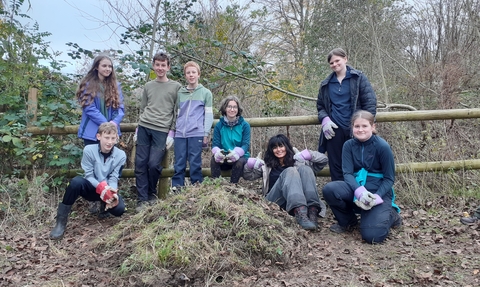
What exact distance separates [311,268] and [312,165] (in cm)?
153

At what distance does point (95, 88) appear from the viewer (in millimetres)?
4656

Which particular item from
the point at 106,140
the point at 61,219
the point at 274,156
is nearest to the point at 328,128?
the point at 274,156

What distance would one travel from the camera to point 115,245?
11.6ft

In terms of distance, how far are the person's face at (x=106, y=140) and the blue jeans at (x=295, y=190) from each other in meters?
1.80

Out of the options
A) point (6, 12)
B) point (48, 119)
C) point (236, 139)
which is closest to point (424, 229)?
point (236, 139)

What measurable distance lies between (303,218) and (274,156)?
0.83 m

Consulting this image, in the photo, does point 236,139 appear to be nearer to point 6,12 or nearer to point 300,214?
point 300,214

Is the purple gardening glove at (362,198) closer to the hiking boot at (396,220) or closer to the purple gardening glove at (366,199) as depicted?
the purple gardening glove at (366,199)

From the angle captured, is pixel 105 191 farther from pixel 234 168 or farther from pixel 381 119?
pixel 381 119

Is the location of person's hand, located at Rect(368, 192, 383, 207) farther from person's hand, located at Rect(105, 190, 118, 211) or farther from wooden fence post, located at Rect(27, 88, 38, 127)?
wooden fence post, located at Rect(27, 88, 38, 127)

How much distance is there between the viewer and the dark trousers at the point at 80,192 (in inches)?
163

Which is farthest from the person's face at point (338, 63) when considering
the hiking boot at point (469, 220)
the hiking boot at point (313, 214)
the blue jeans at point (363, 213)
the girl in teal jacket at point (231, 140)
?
the hiking boot at point (469, 220)

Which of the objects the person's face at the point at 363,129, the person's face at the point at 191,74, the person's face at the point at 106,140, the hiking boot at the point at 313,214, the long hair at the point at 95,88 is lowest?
the hiking boot at the point at 313,214

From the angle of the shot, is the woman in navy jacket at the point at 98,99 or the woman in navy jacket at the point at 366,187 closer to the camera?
the woman in navy jacket at the point at 366,187
